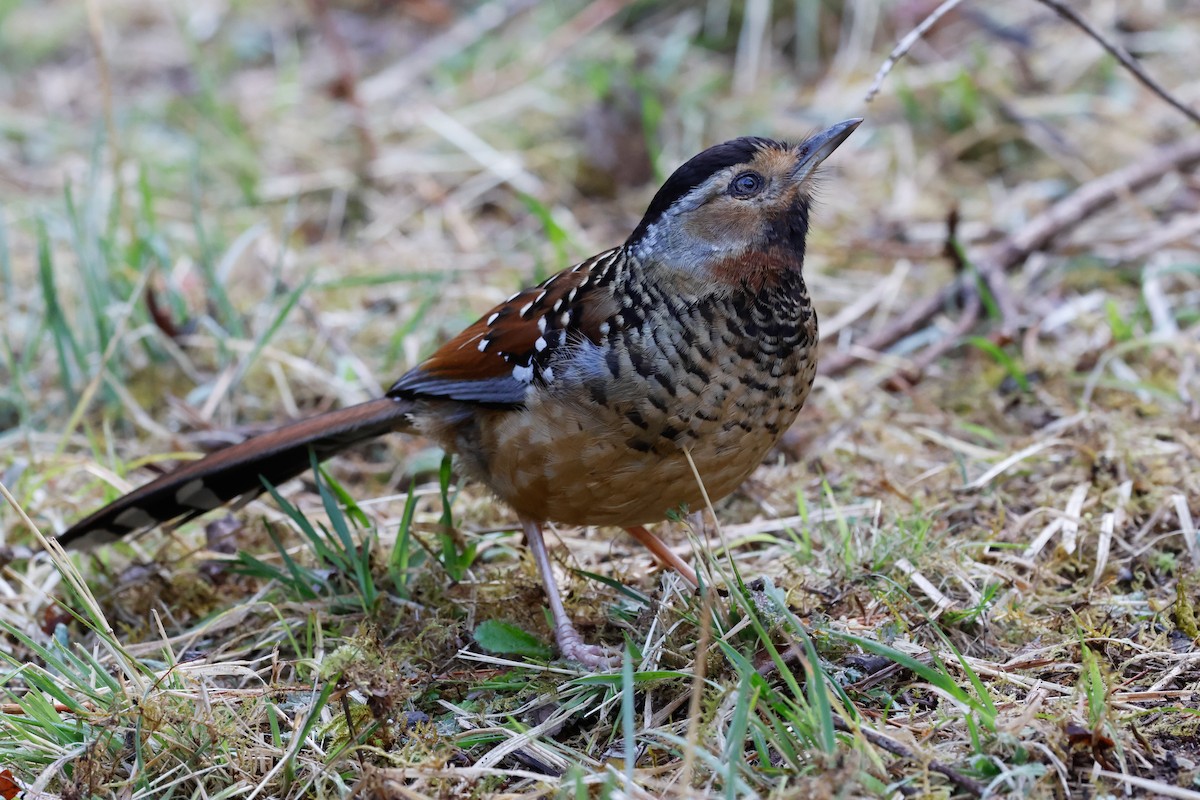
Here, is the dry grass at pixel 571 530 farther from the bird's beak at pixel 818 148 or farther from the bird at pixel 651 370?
the bird's beak at pixel 818 148

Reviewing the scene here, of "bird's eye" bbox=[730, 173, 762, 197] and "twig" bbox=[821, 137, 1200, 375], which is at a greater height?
"bird's eye" bbox=[730, 173, 762, 197]

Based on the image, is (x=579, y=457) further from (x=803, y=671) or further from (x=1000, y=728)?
(x=1000, y=728)

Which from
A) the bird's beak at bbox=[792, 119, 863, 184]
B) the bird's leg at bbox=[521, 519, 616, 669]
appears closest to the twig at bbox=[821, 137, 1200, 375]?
the bird's beak at bbox=[792, 119, 863, 184]

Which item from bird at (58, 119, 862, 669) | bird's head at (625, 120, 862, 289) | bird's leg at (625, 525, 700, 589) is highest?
bird's head at (625, 120, 862, 289)

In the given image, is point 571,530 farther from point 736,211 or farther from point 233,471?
point 736,211

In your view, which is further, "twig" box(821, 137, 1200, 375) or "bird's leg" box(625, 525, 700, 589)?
"twig" box(821, 137, 1200, 375)

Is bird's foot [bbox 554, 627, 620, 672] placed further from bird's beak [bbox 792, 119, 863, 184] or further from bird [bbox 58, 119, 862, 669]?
bird's beak [bbox 792, 119, 863, 184]
